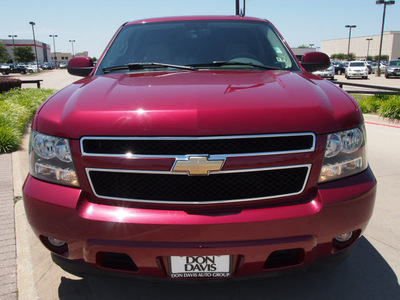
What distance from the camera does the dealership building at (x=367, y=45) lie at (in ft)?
365

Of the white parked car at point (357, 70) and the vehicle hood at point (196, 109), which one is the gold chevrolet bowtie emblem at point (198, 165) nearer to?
the vehicle hood at point (196, 109)

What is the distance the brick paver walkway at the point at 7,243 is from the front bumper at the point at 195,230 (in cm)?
→ 87

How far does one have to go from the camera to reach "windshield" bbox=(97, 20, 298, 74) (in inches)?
125

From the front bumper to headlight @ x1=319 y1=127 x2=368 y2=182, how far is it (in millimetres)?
65

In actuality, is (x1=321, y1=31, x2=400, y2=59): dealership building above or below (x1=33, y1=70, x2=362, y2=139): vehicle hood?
below

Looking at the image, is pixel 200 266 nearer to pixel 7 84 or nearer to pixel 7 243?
pixel 7 243

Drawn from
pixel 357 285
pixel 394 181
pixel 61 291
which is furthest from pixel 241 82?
pixel 394 181

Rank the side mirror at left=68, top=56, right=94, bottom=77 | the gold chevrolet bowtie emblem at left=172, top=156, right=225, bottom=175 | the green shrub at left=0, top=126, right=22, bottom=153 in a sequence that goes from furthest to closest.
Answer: the green shrub at left=0, top=126, right=22, bottom=153 < the side mirror at left=68, top=56, right=94, bottom=77 < the gold chevrolet bowtie emblem at left=172, top=156, right=225, bottom=175

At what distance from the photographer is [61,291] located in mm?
2543

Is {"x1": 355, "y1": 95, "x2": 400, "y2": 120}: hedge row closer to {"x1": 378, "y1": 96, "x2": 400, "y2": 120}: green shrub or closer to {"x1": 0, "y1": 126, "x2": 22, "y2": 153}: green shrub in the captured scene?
{"x1": 378, "y1": 96, "x2": 400, "y2": 120}: green shrub

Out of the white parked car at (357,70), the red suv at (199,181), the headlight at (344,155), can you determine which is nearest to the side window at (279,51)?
the red suv at (199,181)

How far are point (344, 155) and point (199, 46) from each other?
5.95ft

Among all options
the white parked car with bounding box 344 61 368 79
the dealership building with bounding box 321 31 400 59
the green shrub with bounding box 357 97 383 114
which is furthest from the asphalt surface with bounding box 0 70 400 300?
the dealership building with bounding box 321 31 400 59

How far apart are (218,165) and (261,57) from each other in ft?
6.13
